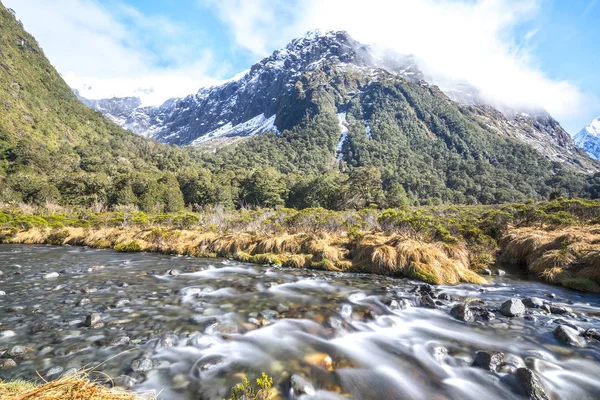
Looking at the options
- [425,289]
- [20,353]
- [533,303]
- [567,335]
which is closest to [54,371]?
[20,353]

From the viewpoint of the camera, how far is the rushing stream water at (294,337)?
4895mm

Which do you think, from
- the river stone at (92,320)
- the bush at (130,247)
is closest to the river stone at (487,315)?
the river stone at (92,320)

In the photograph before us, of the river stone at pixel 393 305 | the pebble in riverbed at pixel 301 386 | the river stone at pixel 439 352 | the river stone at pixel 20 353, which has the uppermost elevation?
the river stone at pixel 393 305

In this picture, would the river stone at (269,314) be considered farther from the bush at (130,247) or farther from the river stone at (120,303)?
the bush at (130,247)

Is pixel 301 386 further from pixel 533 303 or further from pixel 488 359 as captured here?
pixel 533 303

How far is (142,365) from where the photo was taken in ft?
16.7

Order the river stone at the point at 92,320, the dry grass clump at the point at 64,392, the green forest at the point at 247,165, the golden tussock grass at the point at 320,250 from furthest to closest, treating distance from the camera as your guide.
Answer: the green forest at the point at 247,165 < the golden tussock grass at the point at 320,250 < the river stone at the point at 92,320 < the dry grass clump at the point at 64,392

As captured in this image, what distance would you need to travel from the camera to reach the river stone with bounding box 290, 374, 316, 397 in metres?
4.51

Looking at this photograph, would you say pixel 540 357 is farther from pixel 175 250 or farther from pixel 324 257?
pixel 175 250

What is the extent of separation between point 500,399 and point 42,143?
13827 cm

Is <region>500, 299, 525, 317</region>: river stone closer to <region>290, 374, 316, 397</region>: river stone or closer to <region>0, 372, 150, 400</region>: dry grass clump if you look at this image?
<region>290, 374, 316, 397</region>: river stone

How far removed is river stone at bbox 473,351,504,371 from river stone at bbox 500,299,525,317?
9.05 ft

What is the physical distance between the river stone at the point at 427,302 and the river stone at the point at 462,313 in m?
0.63

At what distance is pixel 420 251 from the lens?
492 inches
